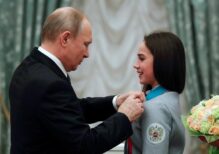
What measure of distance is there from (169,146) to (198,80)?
1.78 m

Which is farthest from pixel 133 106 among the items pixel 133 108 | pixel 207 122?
pixel 207 122

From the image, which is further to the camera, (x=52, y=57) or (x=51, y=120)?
(x=52, y=57)

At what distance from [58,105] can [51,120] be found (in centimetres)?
7

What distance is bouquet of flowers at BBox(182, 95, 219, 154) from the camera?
1938mm

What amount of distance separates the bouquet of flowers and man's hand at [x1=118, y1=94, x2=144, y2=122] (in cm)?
23

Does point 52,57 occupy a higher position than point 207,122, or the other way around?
point 52,57

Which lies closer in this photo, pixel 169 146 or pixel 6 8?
pixel 169 146

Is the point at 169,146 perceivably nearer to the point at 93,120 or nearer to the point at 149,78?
the point at 149,78

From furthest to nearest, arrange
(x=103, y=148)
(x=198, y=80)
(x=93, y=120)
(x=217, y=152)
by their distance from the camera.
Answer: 1. (x=198, y=80)
2. (x=93, y=120)
3. (x=217, y=152)
4. (x=103, y=148)

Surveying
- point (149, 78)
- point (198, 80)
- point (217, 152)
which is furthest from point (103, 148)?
point (198, 80)

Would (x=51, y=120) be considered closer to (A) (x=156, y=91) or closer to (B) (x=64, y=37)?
(B) (x=64, y=37)

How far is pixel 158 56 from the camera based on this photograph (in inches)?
80.0

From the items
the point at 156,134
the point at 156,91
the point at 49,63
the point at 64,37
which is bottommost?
the point at 156,134

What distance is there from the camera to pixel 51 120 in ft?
6.24
